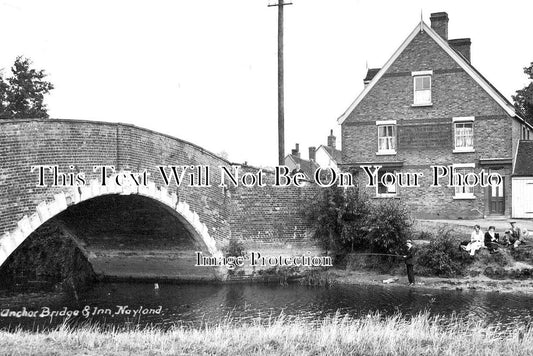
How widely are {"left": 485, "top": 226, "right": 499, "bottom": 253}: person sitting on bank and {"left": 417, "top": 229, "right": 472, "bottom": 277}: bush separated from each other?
2.51 ft

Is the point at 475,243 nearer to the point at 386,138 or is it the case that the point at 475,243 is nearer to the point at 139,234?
the point at 386,138

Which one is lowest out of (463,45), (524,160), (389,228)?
(389,228)

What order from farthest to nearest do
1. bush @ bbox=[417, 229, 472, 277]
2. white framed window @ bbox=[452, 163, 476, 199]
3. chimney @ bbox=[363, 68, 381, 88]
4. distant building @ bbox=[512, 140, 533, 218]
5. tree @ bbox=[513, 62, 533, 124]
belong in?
tree @ bbox=[513, 62, 533, 124] < chimney @ bbox=[363, 68, 381, 88] < white framed window @ bbox=[452, 163, 476, 199] < distant building @ bbox=[512, 140, 533, 218] < bush @ bbox=[417, 229, 472, 277]

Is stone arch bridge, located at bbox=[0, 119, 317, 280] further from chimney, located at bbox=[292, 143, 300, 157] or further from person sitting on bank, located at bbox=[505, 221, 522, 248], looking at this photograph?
chimney, located at bbox=[292, 143, 300, 157]

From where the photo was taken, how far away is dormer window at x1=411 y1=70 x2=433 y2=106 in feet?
96.9

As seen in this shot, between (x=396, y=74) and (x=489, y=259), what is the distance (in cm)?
1150

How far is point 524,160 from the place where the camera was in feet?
94.6

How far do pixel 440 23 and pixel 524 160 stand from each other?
286 inches

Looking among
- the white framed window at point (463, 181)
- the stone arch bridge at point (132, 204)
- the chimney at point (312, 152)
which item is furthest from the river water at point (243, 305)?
the chimney at point (312, 152)

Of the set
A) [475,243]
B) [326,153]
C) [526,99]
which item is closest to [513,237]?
[475,243]

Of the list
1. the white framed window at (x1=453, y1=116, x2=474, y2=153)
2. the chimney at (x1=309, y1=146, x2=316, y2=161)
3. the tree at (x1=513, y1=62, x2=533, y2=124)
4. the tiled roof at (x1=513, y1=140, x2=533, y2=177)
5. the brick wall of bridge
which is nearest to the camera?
the brick wall of bridge

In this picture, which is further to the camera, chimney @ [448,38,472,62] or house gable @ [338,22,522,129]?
chimney @ [448,38,472,62]

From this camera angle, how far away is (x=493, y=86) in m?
28.5

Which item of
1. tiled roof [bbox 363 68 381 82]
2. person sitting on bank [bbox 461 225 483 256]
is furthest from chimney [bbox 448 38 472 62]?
person sitting on bank [bbox 461 225 483 256]
